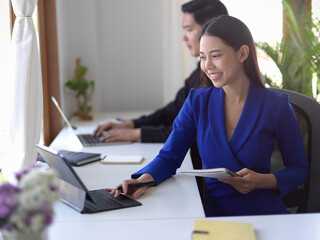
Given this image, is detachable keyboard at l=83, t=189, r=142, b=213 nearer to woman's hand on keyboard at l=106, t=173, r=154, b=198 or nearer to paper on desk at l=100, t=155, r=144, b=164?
woman's hand on keyboard at l=106, t=173, r=154, b=198

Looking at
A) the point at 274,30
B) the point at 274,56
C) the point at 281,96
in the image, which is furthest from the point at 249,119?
the point at 274,30

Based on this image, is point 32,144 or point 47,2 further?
point 47,2

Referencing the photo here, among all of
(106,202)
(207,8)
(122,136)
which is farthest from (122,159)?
(207,8)

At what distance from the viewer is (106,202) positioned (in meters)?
1.58

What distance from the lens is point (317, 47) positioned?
257 cm

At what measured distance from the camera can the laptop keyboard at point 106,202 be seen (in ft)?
5.00

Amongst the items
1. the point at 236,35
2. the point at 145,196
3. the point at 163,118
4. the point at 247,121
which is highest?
the point at 236,35

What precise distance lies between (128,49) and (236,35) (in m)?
2.33

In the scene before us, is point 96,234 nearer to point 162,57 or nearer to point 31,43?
point 31,43

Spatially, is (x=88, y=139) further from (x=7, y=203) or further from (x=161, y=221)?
(x=7, y=203)

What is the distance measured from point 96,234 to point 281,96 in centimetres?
94

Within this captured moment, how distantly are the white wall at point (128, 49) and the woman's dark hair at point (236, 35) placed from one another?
2.11m

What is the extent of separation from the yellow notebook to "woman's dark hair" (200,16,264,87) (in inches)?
29.0

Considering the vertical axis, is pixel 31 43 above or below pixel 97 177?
above
